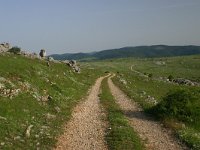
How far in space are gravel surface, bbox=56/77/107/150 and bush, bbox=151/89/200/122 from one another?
5676 mm

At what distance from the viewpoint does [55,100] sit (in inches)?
1587

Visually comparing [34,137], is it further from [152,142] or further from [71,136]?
[152,142]

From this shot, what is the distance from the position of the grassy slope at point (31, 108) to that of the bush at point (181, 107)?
8.86 m

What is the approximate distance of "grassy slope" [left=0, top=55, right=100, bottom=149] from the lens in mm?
25250

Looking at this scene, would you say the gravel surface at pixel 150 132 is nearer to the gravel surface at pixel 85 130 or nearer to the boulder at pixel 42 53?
the gravel surface at pixel 85 130

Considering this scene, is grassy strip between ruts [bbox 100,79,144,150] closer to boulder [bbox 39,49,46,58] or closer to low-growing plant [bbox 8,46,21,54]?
low-growing plant [bbox 8,46,21,54]

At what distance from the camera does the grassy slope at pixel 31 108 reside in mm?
25250

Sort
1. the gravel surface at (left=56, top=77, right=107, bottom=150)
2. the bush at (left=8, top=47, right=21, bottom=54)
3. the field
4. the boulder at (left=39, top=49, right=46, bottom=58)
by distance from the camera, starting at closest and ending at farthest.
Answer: the gravel surface at (left=56, top=77, right=107, bottom=150) < the field < the bush at (left=8, top=47, right=21, bottom=54) < the boulder at (left=39, top=49, right=46, bottom=58)

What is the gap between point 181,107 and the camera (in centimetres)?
3425

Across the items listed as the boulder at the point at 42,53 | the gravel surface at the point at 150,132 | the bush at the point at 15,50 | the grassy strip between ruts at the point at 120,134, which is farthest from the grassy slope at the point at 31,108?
the boulder at the point at 42,53

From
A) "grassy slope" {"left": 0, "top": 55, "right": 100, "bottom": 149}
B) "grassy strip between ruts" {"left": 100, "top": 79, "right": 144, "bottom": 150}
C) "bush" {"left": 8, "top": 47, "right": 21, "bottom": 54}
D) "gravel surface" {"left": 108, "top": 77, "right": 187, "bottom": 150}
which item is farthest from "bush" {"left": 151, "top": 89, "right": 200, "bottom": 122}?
"bush" {"left": 8, "top": 47, "right": 21, "bottom": 54}

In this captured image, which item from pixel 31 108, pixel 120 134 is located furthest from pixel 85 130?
pixel 31 108

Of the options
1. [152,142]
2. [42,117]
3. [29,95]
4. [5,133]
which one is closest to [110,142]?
[152,142]

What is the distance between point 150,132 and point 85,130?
507cm
